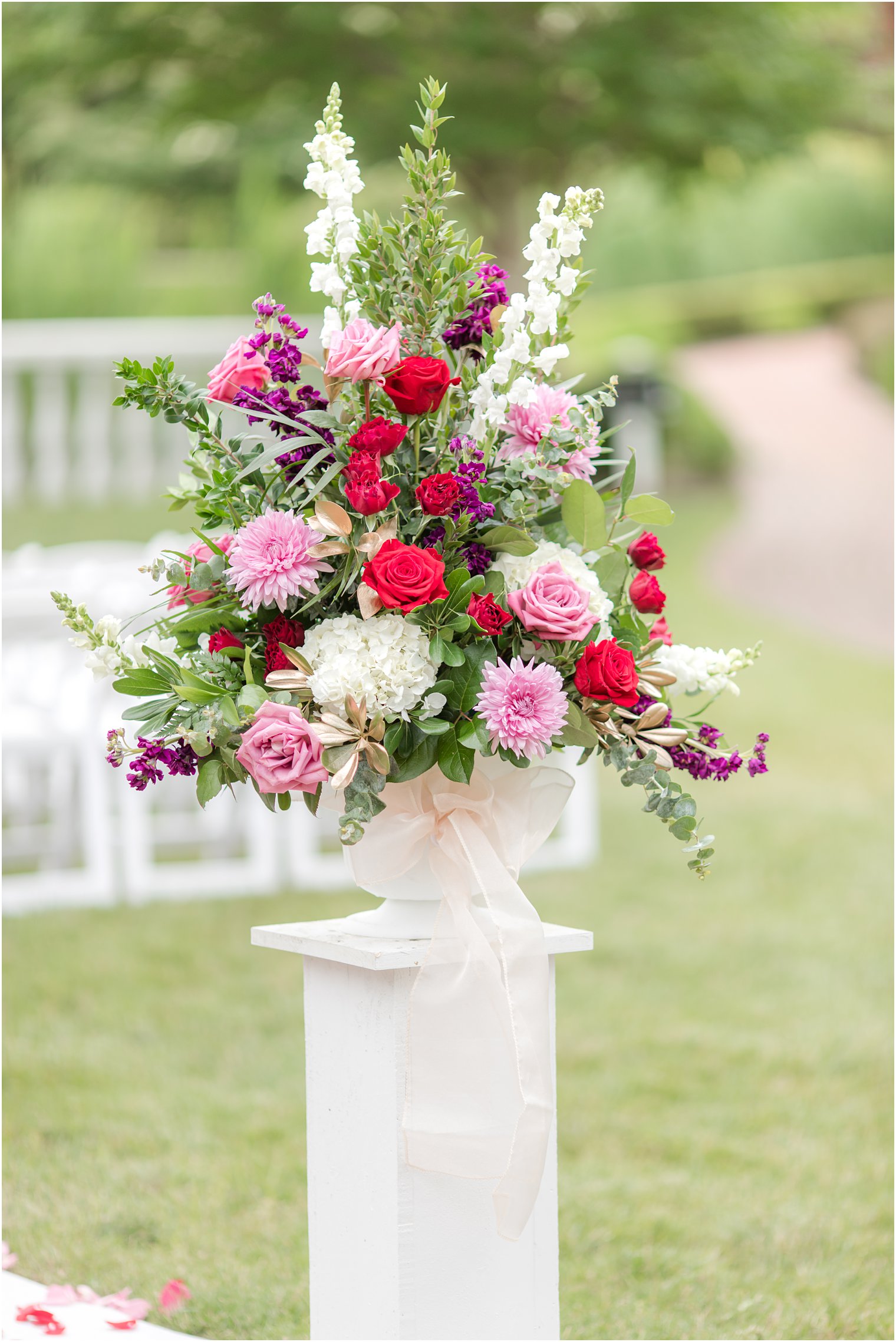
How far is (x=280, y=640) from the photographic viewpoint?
1839mm

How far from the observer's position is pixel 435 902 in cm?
198

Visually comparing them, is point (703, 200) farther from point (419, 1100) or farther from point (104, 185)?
point (419, 1100)

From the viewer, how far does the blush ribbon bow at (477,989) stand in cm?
183

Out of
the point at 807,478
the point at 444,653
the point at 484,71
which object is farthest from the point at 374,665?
the point at 807,478

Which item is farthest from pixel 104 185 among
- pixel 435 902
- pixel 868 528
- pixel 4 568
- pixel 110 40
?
pixel 435 902

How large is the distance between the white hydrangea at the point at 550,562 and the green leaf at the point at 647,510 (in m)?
0.13

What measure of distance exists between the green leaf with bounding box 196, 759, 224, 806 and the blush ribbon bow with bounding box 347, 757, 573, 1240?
210mm

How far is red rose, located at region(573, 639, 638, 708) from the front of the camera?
178 cm

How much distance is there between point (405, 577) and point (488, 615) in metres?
0.12

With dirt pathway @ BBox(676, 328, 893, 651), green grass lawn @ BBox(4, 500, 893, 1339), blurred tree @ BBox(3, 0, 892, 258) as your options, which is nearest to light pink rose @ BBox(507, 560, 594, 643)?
green grass lawn @ BBox(4, 500, 893, 1339)

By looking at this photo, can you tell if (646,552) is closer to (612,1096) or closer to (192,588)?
(192,588)

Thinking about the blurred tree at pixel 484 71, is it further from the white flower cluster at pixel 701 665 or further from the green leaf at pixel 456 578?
the green leaf at pixel 456 578

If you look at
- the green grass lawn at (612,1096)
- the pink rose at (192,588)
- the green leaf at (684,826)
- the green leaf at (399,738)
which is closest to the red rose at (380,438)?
the pink rose at (192,588)

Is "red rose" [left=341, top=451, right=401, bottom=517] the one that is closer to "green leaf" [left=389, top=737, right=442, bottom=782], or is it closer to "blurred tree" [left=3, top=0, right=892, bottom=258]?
"green leaf" [left=389, top=737, right=442, bottom=782]
